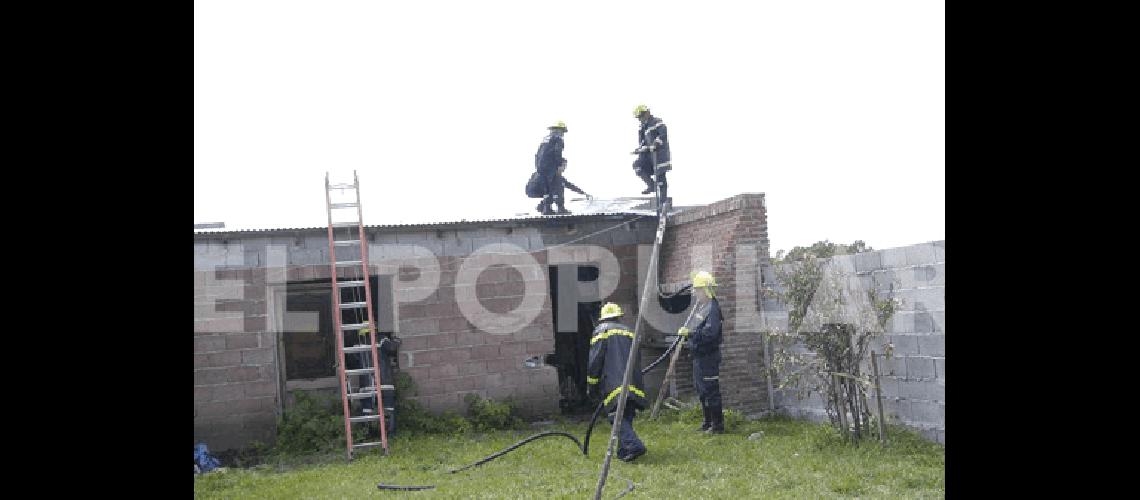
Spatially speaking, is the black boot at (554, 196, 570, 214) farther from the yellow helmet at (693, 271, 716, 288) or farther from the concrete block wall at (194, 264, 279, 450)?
the concrete block wall at (194, 264, 279, 450)

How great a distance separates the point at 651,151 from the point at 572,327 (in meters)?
2.79

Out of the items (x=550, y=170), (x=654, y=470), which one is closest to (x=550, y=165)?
(x=550, y=170)

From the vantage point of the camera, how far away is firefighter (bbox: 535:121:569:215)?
42.9ft

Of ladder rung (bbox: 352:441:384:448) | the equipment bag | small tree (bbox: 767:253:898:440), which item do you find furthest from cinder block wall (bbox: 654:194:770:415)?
ladder rung (bbox: 352:441:384:448)

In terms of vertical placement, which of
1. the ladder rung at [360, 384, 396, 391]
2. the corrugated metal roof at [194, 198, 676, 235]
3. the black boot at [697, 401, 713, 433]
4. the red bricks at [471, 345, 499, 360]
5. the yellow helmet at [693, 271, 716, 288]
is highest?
the corrugated metal roof at [194, 198, 676, 235]

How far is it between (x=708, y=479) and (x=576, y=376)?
5.30m

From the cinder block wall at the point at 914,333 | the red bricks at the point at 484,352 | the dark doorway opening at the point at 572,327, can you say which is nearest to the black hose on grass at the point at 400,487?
the red bricks at the point at 484,352

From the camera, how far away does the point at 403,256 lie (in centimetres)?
1112

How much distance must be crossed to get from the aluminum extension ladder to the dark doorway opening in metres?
2.69

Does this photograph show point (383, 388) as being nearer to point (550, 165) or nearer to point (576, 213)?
point (576, 213)

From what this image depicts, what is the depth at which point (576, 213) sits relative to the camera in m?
12.6

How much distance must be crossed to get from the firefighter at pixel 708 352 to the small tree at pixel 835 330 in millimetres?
745
